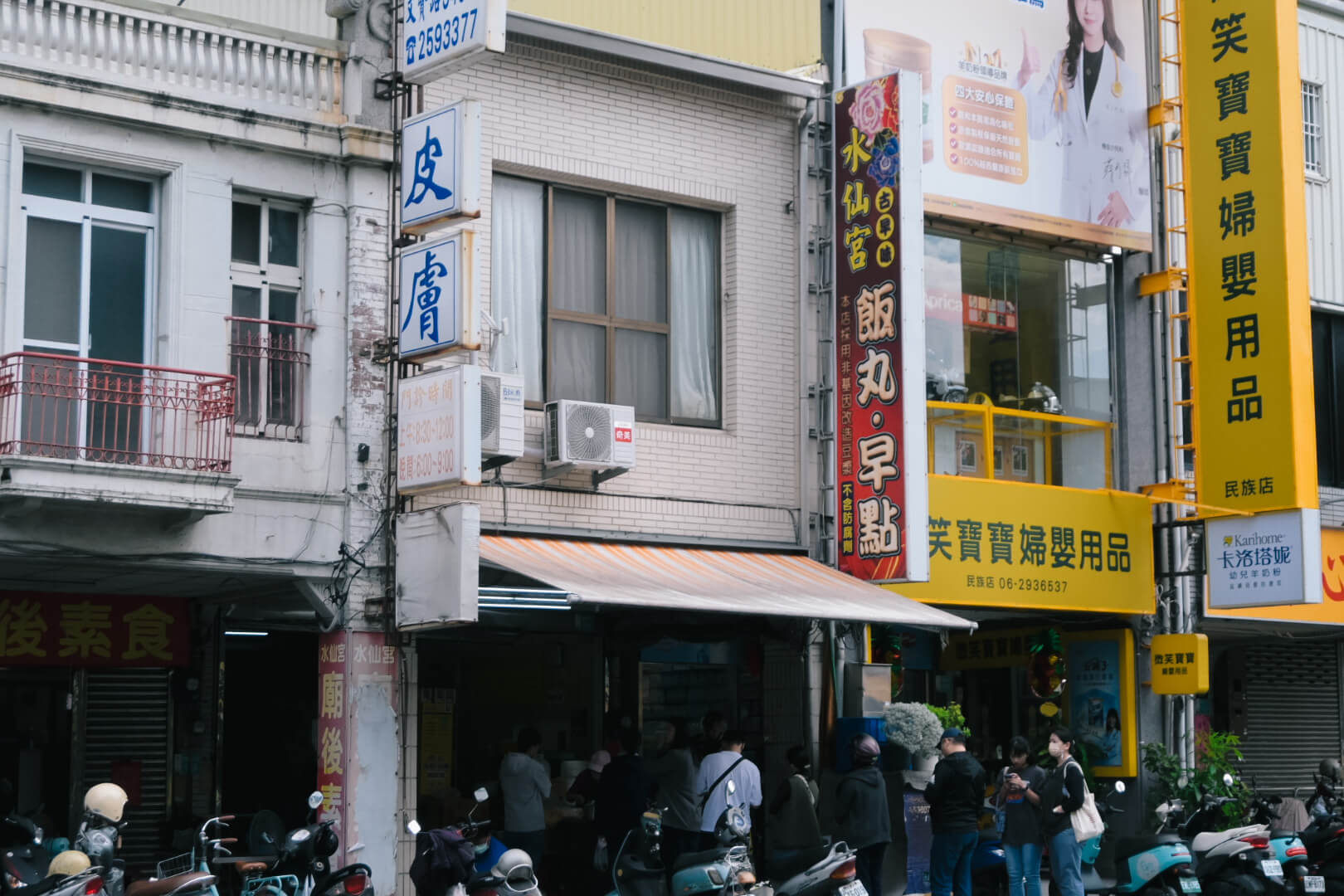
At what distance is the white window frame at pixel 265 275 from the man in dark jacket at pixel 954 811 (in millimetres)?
6448

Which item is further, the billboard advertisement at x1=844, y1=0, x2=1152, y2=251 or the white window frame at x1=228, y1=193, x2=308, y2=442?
the billboard advertisement at x1=844, y1=0, x2=1152, y2=251

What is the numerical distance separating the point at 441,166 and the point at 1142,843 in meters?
8.70

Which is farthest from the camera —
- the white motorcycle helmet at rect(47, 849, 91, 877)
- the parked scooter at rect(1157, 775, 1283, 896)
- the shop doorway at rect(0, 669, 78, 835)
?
the shop doorway at rect(0, 669, 78, 835)

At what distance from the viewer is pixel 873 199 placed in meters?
18.1

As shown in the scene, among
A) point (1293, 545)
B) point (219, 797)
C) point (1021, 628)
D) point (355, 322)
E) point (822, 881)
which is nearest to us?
point (822, 881)

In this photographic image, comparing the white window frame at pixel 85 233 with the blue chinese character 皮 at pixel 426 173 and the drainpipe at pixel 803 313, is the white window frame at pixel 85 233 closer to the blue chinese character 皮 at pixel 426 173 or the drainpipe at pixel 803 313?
the blue chinese character 皮 at pixel 426 173

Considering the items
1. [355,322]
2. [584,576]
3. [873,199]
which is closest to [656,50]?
[873,199]

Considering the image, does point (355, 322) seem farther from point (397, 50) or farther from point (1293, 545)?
point (1293, 545)

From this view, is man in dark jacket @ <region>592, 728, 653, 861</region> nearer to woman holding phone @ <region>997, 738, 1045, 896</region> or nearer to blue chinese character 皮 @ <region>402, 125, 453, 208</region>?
woman holding phone @ <region>997, 738, 1045, 896</region>

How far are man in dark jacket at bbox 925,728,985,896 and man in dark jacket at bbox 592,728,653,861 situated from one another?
8.52 ft

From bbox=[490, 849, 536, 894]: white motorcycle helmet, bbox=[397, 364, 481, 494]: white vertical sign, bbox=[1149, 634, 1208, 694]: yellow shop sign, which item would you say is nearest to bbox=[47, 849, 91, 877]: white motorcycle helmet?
bbox=[490, 849, 536, 894]: white motorcycle helmet

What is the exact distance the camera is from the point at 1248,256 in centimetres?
1958

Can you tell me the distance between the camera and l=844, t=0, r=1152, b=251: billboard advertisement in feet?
64.0

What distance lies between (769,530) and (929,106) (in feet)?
16.1
